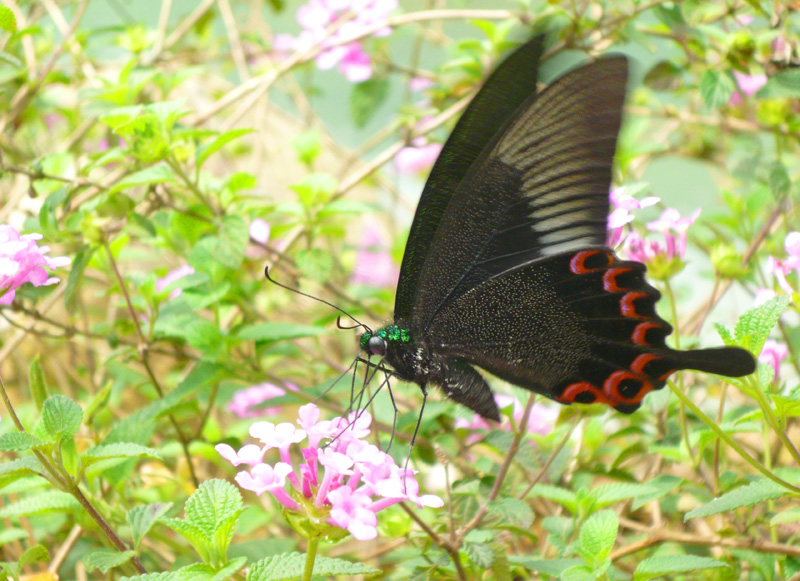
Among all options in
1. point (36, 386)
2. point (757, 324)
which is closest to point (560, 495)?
point (757, 324)

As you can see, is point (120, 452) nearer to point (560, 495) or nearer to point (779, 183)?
point (560, 495)

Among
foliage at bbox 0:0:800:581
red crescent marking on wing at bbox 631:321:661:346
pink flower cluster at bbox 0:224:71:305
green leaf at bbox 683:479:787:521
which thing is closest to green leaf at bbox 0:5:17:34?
foliage at bbox 0:0:800:581

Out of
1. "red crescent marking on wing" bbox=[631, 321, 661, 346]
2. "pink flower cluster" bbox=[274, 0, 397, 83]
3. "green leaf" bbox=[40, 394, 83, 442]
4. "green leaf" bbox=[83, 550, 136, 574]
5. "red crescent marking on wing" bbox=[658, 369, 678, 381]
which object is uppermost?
"pink flower cluster" bbox=[274, 0, 397, 83]

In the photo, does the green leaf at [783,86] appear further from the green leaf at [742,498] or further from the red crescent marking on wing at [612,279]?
the green leaf at [742,498]

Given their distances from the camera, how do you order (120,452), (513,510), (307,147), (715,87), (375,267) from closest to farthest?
(120,452)
(513,510)
(715,87)
(307,147)
(375,267)

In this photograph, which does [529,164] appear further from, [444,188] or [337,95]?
[337,95]

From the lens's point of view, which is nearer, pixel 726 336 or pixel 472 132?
pixel 726 336

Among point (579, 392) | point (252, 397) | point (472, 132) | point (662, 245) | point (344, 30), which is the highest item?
point (344, 30)

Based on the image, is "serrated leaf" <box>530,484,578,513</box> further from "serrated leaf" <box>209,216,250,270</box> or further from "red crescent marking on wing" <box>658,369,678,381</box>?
"serrated leaf" <box>209,216,250,270</box>
